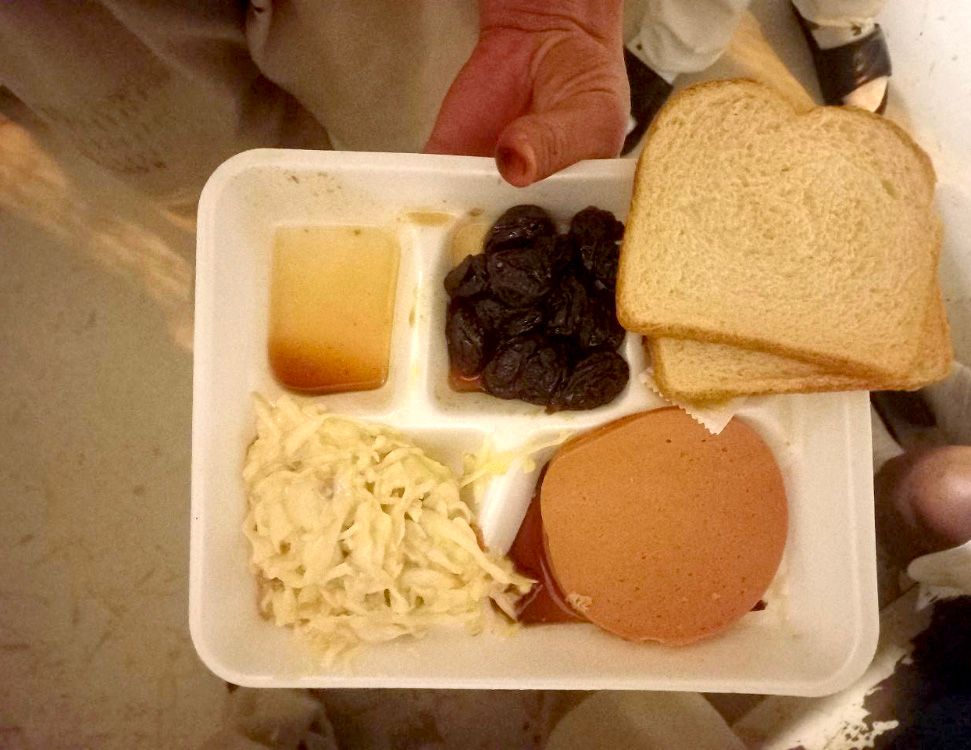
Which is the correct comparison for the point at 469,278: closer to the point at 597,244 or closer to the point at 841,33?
the point at 597,244

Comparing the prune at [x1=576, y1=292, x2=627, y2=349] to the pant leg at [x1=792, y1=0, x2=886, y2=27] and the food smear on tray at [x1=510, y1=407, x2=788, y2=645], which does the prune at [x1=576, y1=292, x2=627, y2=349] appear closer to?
the food smear on tray at [x1=510, y1=407, x2=788, y2=645]

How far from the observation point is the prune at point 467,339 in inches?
46.2

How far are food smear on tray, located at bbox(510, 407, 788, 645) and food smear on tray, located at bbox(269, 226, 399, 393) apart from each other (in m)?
0.38

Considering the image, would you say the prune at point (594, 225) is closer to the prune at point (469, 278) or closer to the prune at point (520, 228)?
the prune at point (520, 228)

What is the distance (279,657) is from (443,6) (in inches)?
41.6

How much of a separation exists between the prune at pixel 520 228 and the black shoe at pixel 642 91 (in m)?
0.86

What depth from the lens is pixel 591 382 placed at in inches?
45.5

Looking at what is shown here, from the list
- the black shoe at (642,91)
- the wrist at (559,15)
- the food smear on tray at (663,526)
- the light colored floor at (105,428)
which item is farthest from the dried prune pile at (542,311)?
the light colored floor at (105,428)

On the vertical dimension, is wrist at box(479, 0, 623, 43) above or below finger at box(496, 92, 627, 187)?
above

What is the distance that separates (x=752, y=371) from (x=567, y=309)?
0.31 meters

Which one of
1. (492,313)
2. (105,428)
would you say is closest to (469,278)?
(492,313)

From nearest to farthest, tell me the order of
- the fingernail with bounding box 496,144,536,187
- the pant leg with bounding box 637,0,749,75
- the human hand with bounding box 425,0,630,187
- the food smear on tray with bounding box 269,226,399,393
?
the fingernail with bounding box 496,144,536,187 → the human hand with bounding box 425,0,630,187 → the food smear on tray with bounding box 269,226,399,393 → the pant leg with bounding box 637,0,749,75

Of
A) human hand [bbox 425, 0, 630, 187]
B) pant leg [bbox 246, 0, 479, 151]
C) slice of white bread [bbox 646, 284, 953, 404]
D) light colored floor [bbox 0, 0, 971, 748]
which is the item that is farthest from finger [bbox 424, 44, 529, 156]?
light colored floor [bbox 0, 0, 971, 748]

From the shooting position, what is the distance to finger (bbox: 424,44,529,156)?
114cm
